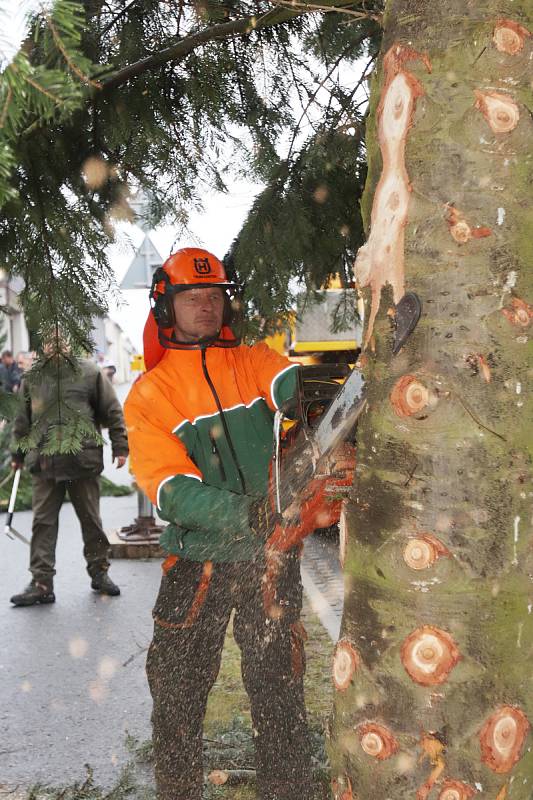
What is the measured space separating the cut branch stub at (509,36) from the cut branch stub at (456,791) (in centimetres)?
131

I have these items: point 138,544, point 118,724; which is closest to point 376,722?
point 118,724

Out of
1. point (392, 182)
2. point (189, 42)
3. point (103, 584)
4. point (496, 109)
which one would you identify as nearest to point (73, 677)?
point (103, 584)

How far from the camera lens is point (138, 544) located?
7828 mm

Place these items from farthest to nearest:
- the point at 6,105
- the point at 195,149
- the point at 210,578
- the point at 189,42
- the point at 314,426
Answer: the point at 195,149 < the point at 210,578 < the point at 189,42 < the point at 314,426 < the point at 6,105

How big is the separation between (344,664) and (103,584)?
17.1ft

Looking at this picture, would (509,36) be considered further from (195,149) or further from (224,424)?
(195,149)

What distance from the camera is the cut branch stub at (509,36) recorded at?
1.54m

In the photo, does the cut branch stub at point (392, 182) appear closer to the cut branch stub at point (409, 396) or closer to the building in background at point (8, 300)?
the cut branch stub at point (409, 396)

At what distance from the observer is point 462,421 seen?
1568 millimetres

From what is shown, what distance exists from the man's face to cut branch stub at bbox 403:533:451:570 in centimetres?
160

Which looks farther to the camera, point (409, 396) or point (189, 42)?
point (189, 42)

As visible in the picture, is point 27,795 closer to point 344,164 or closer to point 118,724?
point 118,724

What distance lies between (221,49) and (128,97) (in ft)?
1.30

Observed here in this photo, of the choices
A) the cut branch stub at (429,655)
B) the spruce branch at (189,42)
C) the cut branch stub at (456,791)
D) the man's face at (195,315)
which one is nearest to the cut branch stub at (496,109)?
the cut branch stub at (429,655)
